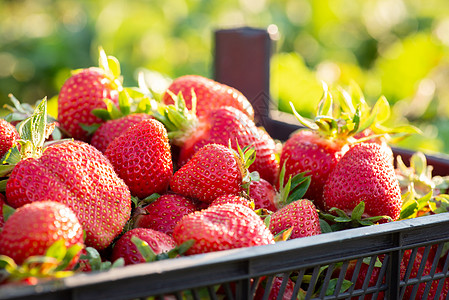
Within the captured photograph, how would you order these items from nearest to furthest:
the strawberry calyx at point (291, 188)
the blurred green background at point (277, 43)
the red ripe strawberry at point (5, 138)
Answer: the red ripe strawberry at point (5, 138) → the strawberry calyx at point (291, 188) → the blurred green background at point (277, 43)

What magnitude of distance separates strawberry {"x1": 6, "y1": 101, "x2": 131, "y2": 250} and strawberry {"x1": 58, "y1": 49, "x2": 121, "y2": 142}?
30 centimetres

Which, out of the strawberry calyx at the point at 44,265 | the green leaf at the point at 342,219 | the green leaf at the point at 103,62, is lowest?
the green leaf at the point at 342,219

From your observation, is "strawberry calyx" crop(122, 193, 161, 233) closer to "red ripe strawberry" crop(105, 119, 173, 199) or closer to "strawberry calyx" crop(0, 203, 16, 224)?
"red ripe strawberry" crop(105, 119, 173, 199)

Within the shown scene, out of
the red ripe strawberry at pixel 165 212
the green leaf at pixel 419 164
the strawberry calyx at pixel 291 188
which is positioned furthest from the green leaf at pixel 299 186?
the green leaf at pixel 419 164

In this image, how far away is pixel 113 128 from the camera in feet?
4.05

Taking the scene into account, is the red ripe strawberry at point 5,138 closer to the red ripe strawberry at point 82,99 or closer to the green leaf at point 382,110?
the red ripe strawberry at point 82,99

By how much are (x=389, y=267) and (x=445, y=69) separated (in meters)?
2.79

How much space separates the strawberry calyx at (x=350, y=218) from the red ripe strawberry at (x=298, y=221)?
→ 0.07 m

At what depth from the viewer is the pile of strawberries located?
2.82 ft

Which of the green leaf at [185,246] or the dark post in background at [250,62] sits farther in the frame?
the dark post in background at [250,62]

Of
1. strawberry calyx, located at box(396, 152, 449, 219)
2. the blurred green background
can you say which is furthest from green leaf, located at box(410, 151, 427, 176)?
the blurred green background

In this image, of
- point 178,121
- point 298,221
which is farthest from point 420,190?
point 178,121

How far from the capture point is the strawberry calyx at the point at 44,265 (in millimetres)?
740

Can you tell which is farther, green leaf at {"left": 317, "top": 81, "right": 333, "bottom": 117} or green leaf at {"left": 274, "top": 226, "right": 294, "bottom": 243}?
green leaf at {"left": 317, "top": 81, "right": 333, "bottom": 117}
